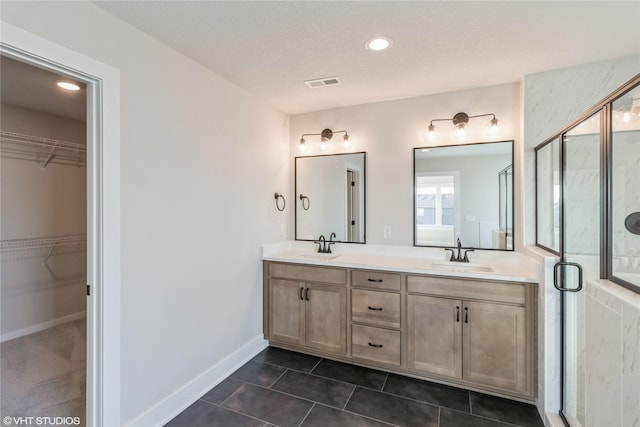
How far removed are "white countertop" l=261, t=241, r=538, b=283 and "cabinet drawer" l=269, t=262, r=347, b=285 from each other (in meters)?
0.06

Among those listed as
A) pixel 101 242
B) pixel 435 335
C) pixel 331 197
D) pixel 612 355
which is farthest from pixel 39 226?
pixel 612 355

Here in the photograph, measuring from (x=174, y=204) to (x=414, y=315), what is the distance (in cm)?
202

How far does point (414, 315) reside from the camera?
2.42m

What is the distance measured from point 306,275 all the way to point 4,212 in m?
3.26

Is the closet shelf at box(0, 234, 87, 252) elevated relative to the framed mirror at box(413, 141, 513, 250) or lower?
lower

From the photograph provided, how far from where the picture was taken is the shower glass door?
1629 mm

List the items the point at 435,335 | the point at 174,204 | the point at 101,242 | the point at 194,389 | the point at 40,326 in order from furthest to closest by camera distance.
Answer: the point at 40,326, the point at 435,335, the point at 194,389, the point at 174,204, the point at 101,242

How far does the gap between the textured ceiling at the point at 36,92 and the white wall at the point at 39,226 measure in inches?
8.9

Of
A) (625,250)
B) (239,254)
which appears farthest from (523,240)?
(239,254)

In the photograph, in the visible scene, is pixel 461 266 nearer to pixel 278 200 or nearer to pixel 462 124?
pixel 462 124

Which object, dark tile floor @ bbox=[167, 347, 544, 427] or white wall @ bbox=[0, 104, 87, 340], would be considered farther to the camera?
white wall @ bbox=[0, 104, 87, 340]

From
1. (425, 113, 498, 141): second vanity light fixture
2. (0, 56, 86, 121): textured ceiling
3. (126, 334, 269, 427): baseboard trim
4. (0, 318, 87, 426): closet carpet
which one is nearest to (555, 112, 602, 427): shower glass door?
(425, 113, 498, 141): second vanity light fixture

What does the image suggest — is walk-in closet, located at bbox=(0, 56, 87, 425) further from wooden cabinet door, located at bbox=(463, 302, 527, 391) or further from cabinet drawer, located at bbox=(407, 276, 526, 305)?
wooden cabinet door, located at bbox=(463, 302, 527, 391)

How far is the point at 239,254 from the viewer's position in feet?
8.88
